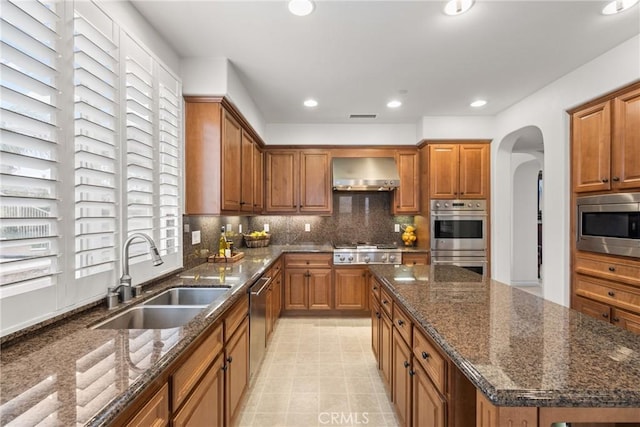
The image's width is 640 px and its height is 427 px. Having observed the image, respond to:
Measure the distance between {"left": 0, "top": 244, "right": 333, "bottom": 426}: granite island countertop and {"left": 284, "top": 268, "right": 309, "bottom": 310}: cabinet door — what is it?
255 centimetres

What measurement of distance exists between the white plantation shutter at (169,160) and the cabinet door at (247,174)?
0.82 metres

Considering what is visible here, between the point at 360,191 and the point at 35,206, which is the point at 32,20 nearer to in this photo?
the point at 35,206

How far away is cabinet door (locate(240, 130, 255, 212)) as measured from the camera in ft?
10.4

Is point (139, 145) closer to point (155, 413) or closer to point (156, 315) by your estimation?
point (156, 315)

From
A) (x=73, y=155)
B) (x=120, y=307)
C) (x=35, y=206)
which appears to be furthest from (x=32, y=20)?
(x=120, y=307)

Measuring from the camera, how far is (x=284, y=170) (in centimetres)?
440

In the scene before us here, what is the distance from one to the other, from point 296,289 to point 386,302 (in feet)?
6.80

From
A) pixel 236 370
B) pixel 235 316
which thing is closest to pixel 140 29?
pixel 235 316

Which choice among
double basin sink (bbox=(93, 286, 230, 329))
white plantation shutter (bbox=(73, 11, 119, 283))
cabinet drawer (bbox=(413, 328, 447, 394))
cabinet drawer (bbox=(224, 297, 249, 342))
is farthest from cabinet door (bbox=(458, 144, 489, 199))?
white plantation shutter (bbox=(73, 11, 119, 283))

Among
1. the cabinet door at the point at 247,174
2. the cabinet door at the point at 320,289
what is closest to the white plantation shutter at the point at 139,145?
the cabinet door at the point at 247,174

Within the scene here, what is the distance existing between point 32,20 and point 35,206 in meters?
0.73

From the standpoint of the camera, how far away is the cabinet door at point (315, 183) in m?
4.38

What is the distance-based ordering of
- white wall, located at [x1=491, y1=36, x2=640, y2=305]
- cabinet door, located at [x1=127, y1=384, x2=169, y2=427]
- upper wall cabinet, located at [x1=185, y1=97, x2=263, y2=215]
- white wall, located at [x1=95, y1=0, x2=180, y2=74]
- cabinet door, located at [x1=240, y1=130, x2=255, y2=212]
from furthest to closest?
cabinet door, located at [x1=240, y1=130, x2=255, y2=212], upper wall cabinet, located at [x1=185, y1=97, x2=263, y2=215], white wall, located at [x1=491, y1=36, x2=640, y2=305], white wall, located at [x1=95, y1=0, x2=180, y2=74], cabinet door, located at [x1=127, y1=384, x2=169, y2=427]

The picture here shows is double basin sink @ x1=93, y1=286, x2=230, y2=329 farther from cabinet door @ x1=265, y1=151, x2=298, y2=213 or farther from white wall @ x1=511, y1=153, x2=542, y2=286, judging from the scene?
white wall @ x1=511, y1=153, x2=542, y2=286
